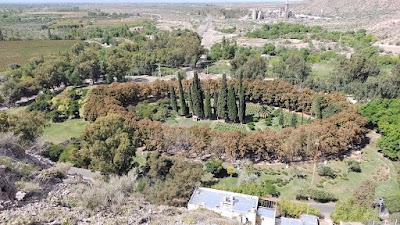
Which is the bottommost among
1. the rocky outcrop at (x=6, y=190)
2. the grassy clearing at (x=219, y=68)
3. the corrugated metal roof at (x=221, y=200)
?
the grassy clearing at (x=219, y=68)

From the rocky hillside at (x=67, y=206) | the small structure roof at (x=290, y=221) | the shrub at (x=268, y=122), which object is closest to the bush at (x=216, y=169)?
the small structure roof at (x=290, y=221)

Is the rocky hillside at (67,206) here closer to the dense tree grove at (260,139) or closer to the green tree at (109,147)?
the green tree at (109,147)

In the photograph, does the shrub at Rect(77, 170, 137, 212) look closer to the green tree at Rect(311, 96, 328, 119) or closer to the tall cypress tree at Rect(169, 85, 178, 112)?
the tall cypress tree at Rect(169, 85, 178, 112)

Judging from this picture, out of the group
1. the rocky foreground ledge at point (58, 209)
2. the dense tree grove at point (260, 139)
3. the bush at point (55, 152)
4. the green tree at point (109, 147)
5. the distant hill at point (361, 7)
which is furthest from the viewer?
the distant hill at point (361, 7)

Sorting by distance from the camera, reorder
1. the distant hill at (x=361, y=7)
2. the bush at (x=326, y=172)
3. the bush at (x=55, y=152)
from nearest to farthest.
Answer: the bush at (x=326, y=172) → the bush at (x=55, y=152) → the distant hill at (x=361, y=7)

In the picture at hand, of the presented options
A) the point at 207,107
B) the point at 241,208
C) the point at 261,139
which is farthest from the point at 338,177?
the point at 207,107

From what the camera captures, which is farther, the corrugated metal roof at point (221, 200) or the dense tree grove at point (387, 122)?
the dense tree grove at point (387, 122)
